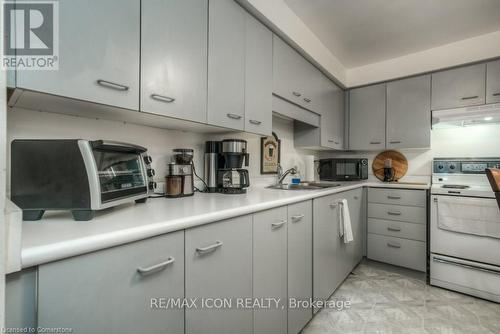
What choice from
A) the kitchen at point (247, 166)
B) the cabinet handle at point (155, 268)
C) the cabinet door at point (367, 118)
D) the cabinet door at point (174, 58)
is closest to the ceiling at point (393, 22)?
the kitchen at point (247, 166)

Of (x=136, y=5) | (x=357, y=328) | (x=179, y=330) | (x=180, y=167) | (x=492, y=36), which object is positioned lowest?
(x=357, y=328)

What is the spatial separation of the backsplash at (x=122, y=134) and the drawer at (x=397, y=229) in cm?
132

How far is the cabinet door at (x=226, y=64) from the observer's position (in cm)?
129

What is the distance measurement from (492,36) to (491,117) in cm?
82

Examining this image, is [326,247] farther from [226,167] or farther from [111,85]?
[111,85]

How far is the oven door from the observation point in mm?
1853

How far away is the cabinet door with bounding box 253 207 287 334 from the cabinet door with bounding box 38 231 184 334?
1.38 ft

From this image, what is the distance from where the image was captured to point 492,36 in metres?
2.26

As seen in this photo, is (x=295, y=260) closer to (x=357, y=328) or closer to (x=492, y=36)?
(x=357, y=328)

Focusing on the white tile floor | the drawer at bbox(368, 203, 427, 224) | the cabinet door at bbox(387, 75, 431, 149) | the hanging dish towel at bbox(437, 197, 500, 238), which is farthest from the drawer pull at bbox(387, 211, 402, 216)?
the cabinet door at bbox(387, 75, 431, 149)

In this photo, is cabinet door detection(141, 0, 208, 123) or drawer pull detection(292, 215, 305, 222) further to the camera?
drawer pull detection(292, 215, 305, 222)

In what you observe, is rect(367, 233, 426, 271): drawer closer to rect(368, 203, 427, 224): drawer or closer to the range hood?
rect(368, 203, 427, 224): drawer

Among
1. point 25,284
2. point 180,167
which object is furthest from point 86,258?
point 180,167

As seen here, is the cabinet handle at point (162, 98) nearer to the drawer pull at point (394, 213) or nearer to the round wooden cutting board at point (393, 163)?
the drawer pull at point (394, 213)
